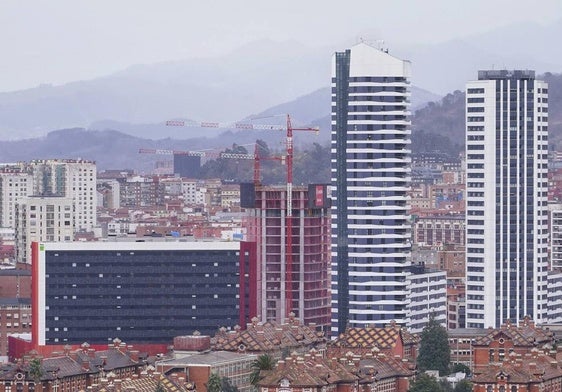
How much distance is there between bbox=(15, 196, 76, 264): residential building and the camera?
15738 cm

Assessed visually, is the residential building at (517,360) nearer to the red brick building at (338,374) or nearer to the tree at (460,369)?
the tree at (460,369)

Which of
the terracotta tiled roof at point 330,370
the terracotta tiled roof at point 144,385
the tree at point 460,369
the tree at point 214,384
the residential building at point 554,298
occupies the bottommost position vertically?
the tree at point 460,369

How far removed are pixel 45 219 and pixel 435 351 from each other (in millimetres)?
52132

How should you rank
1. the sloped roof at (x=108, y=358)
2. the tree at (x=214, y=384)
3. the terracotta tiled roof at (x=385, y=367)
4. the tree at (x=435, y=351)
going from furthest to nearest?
1. the tree at (x=435, y=351)
2. the sloped roof at (x=108, y=358)
3. the terracotta tiled roof at (x=385, y=367)
4. the tree at (x=214, y=384)

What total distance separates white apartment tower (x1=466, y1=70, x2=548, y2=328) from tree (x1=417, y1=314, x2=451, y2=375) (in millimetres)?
12898

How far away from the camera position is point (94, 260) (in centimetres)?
11919

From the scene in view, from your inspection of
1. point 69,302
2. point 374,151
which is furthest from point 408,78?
point 69,302

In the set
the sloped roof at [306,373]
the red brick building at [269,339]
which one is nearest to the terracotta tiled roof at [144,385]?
the sloped roof at [306,373]

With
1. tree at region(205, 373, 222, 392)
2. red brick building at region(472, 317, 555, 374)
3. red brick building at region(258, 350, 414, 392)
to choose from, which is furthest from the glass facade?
tree at region(205, 373, 222, 392)

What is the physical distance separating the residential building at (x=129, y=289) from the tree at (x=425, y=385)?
20612mm

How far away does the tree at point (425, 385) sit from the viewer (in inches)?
3895

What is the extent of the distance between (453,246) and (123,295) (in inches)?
2020

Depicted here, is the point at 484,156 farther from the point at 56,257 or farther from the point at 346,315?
the point at 56,257

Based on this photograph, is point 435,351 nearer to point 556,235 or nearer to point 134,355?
point 134,355
